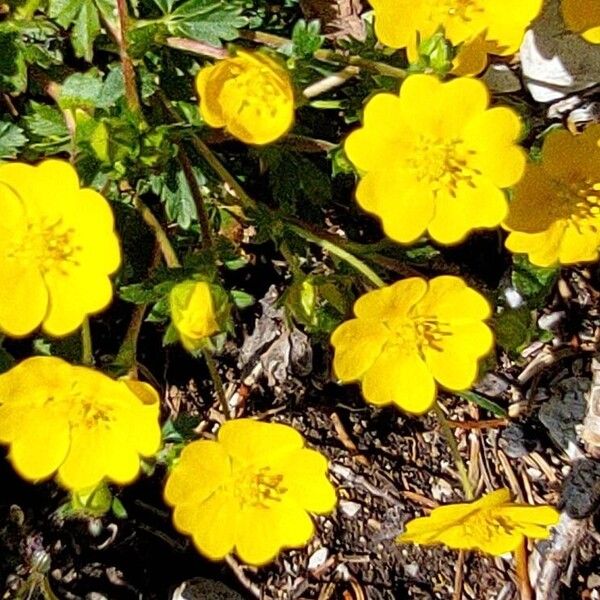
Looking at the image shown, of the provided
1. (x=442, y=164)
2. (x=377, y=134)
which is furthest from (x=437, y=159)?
(x=377, y=134)

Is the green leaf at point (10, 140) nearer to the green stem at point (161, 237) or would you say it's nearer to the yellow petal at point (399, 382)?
the green stem at point (161, 237)

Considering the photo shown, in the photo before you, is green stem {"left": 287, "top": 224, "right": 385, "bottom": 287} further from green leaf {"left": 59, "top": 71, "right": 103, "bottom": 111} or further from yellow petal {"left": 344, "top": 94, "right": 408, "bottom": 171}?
green leaf {"left": 59, "top": 71, "right": 103, "bottom": 111}

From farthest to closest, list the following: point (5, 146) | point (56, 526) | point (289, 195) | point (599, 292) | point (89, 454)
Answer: point (599, 292) < point (56, 526) < point (289, 195) < point (5, 146) < point (89, 454)

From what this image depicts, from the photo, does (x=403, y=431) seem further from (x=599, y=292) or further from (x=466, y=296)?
(x=466, y=296)

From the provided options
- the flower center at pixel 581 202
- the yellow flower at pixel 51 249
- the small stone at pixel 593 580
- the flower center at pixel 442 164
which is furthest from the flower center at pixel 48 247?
the small stone at pixel 593 580

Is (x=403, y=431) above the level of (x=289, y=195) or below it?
below

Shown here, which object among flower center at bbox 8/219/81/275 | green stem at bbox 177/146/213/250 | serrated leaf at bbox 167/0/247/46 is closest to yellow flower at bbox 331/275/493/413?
green stem at bbox 177/146/213/250

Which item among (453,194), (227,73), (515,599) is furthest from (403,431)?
(227,73)

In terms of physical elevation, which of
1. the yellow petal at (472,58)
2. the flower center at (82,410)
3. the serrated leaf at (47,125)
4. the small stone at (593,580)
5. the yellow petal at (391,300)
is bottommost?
the small stone at (593,580)
